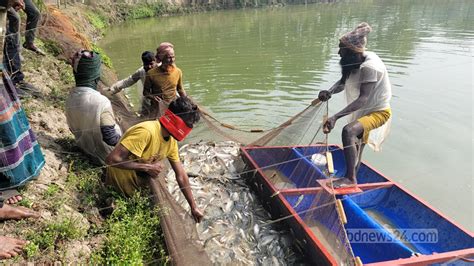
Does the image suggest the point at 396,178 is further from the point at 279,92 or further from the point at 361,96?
the point at 279,92

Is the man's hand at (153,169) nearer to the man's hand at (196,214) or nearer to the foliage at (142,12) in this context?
the man's hand at (196,214)

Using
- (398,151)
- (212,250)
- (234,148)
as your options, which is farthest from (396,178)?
(212,250)

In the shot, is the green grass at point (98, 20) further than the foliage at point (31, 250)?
Yes

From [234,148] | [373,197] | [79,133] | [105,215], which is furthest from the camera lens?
[234,148]

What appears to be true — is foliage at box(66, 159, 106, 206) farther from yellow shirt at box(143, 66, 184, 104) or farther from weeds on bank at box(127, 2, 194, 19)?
weeds on bank at box(127, 2, 194, 19)

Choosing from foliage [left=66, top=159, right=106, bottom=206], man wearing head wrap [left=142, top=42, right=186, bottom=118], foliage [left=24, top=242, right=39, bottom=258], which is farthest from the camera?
man wearing head wrap [left=142, top=42, right=186, bottom=118]

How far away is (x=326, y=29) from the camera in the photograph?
24.1 meters

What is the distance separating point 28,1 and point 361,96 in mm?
6794

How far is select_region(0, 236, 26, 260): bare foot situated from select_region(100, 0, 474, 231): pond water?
6442mm

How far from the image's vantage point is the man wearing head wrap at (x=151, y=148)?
3475mm

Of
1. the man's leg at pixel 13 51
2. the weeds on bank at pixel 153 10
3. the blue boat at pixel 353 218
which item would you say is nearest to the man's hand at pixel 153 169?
the blue boat at pixel 353 218

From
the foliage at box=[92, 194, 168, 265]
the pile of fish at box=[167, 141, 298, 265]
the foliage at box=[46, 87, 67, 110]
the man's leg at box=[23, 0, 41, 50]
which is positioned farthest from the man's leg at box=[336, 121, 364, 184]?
the man's leg at box=[23, 0, 41, 50]

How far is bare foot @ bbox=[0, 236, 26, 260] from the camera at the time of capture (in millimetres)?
2725

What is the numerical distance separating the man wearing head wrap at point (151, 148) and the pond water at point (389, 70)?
516 cm
